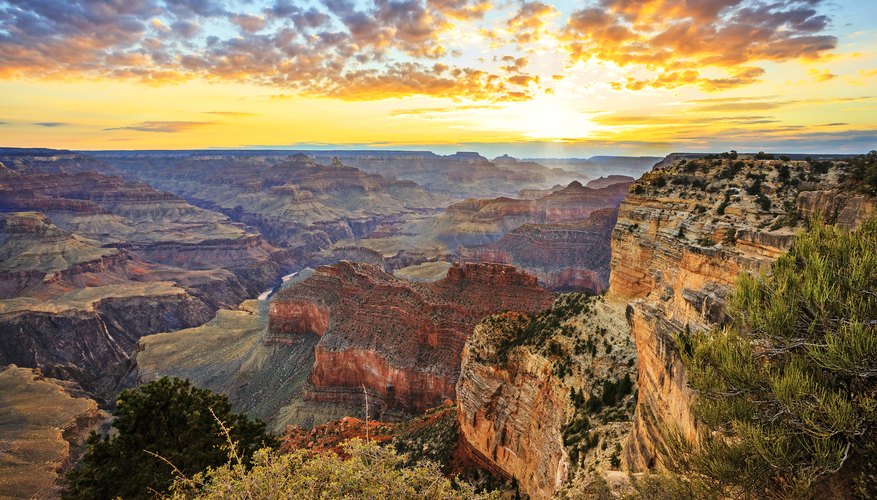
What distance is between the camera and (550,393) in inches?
822

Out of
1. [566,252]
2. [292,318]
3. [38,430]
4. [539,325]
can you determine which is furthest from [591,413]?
[566,252]

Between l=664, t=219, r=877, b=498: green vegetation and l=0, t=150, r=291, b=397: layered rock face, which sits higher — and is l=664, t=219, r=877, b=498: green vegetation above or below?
above

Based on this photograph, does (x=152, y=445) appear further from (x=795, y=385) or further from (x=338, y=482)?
(x=795, y=385)

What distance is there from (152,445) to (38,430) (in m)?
38.7

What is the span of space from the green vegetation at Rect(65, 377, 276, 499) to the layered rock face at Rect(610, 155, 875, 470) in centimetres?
1513

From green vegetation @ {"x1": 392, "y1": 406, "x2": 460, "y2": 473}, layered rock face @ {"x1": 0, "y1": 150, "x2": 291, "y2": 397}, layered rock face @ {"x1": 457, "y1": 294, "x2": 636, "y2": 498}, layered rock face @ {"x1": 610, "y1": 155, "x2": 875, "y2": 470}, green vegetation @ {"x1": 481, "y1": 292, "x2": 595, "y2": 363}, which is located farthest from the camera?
layered rock face @ {"x1": 0, "y1": 150, "x2": 291, "y2": 397}

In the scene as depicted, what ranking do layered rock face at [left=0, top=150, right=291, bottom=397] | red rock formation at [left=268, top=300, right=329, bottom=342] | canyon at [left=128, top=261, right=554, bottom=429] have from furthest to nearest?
layered rock face at [left=0, top=150, right=291, bottom=397], red rock formation at [left=268, top=300, right=329, bottom=342], canyon at [left=128, top=261, right=554, bottom=429]

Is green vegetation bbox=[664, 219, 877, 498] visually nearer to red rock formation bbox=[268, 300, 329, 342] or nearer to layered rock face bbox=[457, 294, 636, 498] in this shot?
layered rock face bbox=[457, 294, 636, 498]

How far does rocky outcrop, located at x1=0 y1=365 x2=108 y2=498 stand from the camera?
36.0 metres

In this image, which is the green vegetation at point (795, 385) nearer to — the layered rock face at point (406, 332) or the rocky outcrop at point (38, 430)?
the layered rock face at point (406, 332)

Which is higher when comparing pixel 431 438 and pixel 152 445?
pixel 152 445

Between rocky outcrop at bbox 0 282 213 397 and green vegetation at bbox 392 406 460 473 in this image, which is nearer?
Answer: green vegetation at bbox 392 406 460 473

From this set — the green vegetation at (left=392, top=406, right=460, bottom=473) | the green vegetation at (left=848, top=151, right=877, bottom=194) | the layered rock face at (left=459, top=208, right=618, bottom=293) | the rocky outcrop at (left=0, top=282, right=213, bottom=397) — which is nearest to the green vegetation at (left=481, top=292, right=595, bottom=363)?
the green vegetation at (left=392, top=406, right=460, bottom=473)

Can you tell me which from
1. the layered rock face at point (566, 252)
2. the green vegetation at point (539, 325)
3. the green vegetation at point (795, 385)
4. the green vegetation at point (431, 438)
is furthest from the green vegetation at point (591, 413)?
the layered rock face at point (566, 252)
